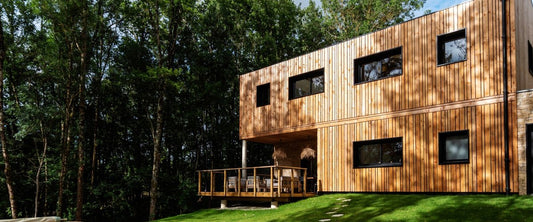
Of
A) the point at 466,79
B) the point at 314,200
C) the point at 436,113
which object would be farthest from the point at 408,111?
the point at 314,200

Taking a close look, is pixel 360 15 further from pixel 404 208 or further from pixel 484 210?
pixel 484 210

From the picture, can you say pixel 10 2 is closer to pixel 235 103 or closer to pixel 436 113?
pixel 235 103

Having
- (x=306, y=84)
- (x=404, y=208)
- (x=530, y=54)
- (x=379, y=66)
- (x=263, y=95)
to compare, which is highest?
(x=530, y=54)

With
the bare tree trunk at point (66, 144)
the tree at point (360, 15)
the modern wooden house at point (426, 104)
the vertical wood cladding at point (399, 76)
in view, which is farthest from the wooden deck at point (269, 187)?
the tree at point (360, 15)

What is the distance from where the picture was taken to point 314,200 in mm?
13109

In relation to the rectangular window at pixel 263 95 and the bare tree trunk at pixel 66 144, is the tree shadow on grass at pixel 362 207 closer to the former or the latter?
the rectangular window at pixel 263 95

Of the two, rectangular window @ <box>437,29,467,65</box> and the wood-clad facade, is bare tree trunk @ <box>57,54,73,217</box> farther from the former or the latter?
rectangular window @ <box>437,29,467,65</box>

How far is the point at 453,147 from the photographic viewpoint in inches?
441

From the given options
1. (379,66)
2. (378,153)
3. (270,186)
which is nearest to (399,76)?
(379,66)

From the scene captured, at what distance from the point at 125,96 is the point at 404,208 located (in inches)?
669

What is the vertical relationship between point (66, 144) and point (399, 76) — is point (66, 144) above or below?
below

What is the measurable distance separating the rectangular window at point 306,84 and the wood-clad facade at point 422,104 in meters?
0.19

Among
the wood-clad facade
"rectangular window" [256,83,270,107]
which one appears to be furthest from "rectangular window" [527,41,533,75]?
"rectangular window" [256,83,270,107]

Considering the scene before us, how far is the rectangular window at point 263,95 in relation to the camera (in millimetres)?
17031
